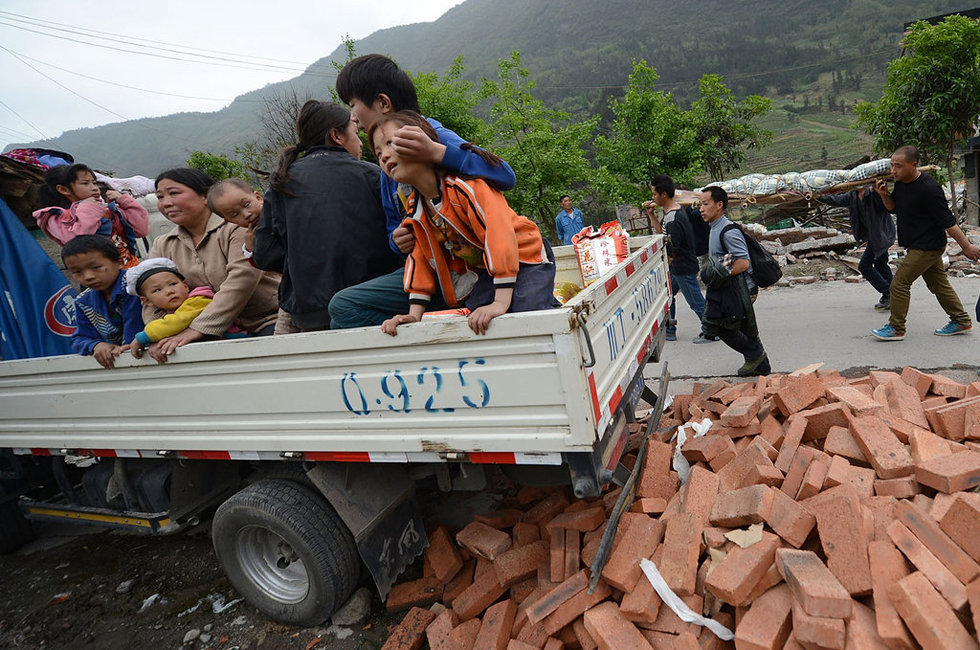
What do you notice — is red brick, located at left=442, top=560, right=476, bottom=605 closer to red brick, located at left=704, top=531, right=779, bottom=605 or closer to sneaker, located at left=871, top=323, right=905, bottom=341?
red brick, located at left=704, top=531, right=779, bottom=605

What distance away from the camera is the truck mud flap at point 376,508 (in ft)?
8.39

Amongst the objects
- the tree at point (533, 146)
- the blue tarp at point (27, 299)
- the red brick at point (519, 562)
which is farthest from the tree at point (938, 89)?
the blue tarp at point (27, 299)

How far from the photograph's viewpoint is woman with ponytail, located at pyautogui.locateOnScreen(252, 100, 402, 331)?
266 cm

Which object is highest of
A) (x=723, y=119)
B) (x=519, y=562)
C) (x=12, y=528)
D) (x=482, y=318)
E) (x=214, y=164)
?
(x=214, y=164)

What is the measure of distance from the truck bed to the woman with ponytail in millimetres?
434

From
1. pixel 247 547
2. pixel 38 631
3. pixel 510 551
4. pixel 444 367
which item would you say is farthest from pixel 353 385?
pixel 38 631

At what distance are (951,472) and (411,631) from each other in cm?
245

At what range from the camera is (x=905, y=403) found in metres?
2.90

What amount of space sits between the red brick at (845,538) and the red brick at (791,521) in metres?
0.04

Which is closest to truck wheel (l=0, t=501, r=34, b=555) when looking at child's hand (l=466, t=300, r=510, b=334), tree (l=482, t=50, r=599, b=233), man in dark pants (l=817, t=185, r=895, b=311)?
child's hand (l=466, t=300, r=510, b=334)

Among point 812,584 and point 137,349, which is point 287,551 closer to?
point 137,349

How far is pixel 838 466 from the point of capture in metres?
2.34

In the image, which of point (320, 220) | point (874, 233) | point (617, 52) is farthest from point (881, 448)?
point (617, 52)

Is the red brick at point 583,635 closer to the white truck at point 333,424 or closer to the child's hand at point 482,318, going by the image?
the white truck at point 333,424
